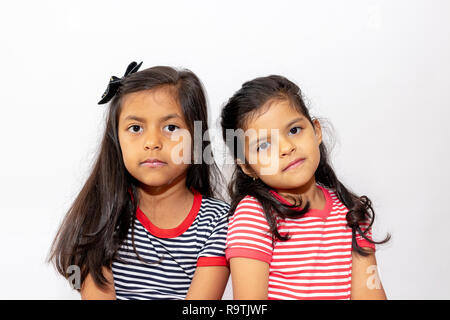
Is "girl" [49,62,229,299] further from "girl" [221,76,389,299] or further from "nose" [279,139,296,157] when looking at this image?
"nose" [279,139,296,157]

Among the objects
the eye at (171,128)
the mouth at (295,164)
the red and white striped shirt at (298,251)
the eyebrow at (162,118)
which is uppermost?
the eyebrow at (162,118)

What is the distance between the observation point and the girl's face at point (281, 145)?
133 centimetres

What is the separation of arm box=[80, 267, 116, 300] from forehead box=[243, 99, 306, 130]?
1.77ft

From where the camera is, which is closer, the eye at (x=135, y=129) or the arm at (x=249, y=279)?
the arm at (x=249, y=279)

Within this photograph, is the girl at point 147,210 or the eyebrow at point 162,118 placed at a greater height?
the eyebrow at point 162,118

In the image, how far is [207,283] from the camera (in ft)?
4.49

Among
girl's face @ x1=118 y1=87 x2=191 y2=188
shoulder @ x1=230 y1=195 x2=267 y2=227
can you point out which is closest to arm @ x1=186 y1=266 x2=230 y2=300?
shoulder @ x1=230 y1=195 x2=267 y2=227

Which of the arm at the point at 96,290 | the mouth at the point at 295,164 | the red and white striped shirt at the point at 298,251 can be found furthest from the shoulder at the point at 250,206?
the arm at the point at 96,290

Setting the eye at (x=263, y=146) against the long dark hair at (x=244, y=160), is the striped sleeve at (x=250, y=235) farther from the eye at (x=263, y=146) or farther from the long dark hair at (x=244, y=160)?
the eye at (x=263, y=146)

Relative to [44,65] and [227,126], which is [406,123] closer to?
[227,126]

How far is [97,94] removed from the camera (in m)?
1.82

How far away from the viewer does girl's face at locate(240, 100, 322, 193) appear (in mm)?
1329

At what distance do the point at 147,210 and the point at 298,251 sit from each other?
418 millimetres

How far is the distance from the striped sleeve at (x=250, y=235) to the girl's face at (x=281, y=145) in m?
0.09
